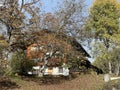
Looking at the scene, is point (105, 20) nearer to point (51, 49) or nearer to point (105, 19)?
point (105, 19)

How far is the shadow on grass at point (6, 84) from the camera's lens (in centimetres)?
3828

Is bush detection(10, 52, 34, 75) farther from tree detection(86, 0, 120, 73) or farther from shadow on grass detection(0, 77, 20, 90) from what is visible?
tree detection(86, 0, 120, 73)

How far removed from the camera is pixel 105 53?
69812 mm

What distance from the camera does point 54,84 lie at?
43.2 meters

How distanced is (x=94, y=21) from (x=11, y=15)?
34.7 m

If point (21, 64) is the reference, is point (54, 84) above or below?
below

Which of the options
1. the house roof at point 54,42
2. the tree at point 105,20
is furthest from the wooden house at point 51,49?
the tree at point 105,20

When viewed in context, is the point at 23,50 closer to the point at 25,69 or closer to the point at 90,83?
the point at 25,69

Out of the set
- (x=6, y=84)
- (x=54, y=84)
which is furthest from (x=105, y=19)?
(x=6, y=84)

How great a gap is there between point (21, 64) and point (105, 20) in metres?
24.1

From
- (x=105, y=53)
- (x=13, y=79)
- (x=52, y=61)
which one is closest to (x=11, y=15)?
(x=13, y=79)

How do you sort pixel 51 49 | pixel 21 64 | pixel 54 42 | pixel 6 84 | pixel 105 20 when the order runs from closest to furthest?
1. pixel 6 84
2. pixel 54 42
3. pixel 51 49
4. pixel 21 64
5. pixel 105 20

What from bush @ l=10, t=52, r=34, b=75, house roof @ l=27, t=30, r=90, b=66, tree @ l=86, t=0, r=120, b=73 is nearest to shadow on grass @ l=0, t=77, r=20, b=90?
house roof @ l=27, t=30, r=90, b=66

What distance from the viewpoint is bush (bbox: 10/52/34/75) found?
164 feet
